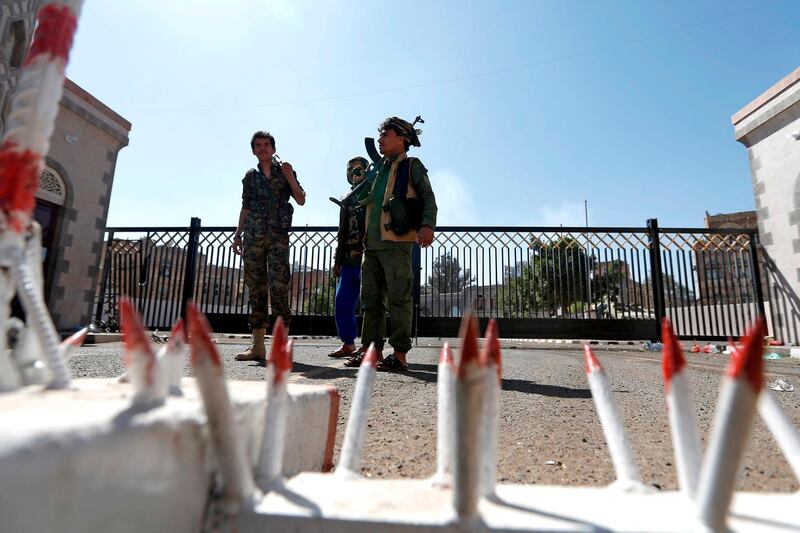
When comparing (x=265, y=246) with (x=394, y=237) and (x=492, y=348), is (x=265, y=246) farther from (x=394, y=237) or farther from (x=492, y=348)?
(x=492, y=348)

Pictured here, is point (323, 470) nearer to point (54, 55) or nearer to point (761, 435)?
point (54, 55)

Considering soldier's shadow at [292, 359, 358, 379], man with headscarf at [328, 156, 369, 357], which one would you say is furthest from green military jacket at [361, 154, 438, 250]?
soldier's shadow at [292, 359, 358, 379]

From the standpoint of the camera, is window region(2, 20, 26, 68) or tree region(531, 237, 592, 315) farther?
tree region(531, 237, 592, 315)

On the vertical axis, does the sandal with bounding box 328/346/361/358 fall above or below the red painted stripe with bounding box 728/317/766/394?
below

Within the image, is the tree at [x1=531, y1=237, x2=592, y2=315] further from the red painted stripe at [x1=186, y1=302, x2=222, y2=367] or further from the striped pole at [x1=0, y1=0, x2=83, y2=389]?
the red painted stripe at [x1=186, y1=302, x2=222, y2=367]

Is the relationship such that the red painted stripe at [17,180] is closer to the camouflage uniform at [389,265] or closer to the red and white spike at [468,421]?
the red and white spike at [468,421]

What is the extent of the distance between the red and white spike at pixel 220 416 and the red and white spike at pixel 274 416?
0.08 m

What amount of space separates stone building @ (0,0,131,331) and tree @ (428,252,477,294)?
6.71 metres

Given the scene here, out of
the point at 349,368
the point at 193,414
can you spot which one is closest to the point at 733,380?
the point at 193,414

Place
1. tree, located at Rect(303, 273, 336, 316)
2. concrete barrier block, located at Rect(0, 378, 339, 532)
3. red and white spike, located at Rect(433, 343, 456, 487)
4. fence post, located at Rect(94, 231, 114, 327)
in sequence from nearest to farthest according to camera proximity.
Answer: concrete barrier block, located at Rect(0, 378, 339, 532)
red and white spike, located at Rect(433, 343, 456, 487)
tree, located at Rect(303, 273, 336, 316)
fence post, located at Rect(94, 231, 114, 327)

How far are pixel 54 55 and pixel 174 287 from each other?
9862mm

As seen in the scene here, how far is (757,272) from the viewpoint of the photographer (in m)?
8.70

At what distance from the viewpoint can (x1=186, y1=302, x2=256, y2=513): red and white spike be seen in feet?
1.80

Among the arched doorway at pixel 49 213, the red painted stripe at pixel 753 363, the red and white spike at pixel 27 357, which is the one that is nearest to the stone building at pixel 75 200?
the arched doorway at pixel 49 213
